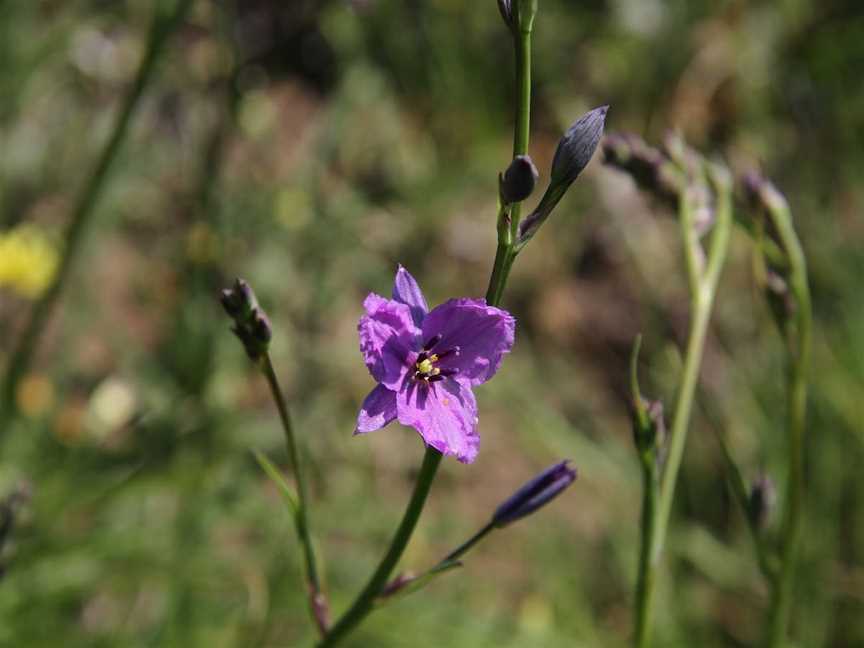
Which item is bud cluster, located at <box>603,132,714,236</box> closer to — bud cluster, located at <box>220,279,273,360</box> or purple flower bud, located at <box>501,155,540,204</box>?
purple flower bud, located at <box>501,155,540,204</box>

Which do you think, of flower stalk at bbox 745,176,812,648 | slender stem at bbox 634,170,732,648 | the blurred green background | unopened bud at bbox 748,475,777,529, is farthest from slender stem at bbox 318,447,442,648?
the blurred green background

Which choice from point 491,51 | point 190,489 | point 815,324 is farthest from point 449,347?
point 491,51

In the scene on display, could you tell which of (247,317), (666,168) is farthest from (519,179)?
(666,168)

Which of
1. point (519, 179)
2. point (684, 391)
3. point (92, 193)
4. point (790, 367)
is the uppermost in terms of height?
point (92, 193)

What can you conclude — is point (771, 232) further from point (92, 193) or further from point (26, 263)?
point (26, 263)

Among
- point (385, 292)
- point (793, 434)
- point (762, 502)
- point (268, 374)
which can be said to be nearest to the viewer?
point (268, 374)
